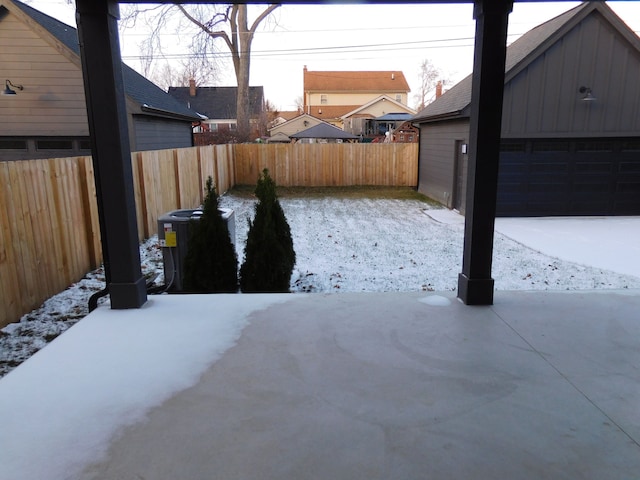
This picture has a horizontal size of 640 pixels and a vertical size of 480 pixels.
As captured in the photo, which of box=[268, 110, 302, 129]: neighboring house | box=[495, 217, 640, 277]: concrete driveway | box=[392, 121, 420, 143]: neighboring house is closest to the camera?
box=[495, 217, 640, 277]: concrete driveway

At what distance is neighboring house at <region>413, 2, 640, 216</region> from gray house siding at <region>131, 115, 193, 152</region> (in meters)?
8.08

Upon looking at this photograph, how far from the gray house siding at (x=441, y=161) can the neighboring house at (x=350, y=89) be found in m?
34.2

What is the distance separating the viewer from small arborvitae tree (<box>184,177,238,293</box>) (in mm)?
4852

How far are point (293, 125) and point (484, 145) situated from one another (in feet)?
104

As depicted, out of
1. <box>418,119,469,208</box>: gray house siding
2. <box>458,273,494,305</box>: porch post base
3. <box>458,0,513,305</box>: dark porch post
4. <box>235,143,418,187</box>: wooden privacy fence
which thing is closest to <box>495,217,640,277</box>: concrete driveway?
<box>418,119,469,208</box>: gray house siding

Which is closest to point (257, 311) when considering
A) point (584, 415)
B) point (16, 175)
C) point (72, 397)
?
point (72, 397)

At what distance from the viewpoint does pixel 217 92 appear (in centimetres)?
3844

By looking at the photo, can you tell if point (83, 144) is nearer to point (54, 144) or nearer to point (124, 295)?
point (54, 144)

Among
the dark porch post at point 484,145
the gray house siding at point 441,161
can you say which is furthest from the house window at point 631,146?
the dark porch post at point 484,145

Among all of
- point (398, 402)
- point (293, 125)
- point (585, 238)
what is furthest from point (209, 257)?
point (293, 125)

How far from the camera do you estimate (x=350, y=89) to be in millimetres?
49438

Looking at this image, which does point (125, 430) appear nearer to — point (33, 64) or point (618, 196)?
point (33, 64)

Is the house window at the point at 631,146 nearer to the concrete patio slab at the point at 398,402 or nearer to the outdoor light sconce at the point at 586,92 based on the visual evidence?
the outdoor light sconce at the point at 586,92

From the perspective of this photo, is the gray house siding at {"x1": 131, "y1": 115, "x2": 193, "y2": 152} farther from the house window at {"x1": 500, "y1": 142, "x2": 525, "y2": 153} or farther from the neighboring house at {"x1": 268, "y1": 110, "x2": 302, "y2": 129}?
the neighboring house at {"x1": 268, "y1": 110, "x2": 302, "y2": 129}
